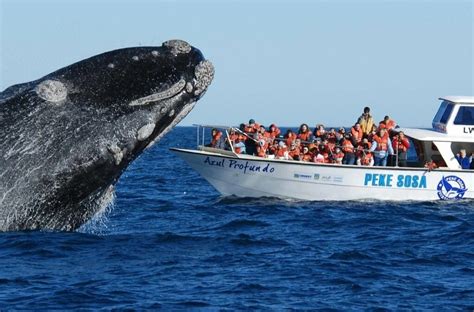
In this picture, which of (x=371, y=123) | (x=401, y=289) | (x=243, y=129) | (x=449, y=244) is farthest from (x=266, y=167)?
(x=401, y=289)

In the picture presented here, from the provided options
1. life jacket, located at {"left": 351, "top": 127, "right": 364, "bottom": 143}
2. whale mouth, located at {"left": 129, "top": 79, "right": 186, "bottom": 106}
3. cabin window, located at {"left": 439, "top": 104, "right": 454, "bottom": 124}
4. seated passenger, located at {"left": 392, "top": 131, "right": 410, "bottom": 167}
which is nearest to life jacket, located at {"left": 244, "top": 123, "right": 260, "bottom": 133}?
life jacket, located at {"left": 351, "top": 127, "right": 364, "bottom": 143}

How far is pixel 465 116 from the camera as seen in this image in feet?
88.1

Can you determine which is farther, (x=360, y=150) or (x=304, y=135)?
(x=304, y=135)

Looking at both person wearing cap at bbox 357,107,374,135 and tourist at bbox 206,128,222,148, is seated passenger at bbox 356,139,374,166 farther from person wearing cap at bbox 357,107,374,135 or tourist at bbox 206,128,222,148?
tourist at bbox 206,128,222,148

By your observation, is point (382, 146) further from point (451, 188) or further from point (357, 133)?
point (451, 188)

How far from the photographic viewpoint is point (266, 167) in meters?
25.8

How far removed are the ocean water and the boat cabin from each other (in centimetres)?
499

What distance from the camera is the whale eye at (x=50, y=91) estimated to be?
33.6 ft

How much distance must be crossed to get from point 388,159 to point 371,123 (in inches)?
43.5

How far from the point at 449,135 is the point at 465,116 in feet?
2.69

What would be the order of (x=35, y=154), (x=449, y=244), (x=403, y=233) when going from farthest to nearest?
(x=403, y=233)
(x=449, y=244)
(x=35, y=154)

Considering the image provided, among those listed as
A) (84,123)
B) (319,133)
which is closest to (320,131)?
(319,133)

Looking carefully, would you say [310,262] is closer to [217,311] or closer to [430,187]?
[217,311]

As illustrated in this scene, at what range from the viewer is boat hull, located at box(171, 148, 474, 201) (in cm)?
2564
